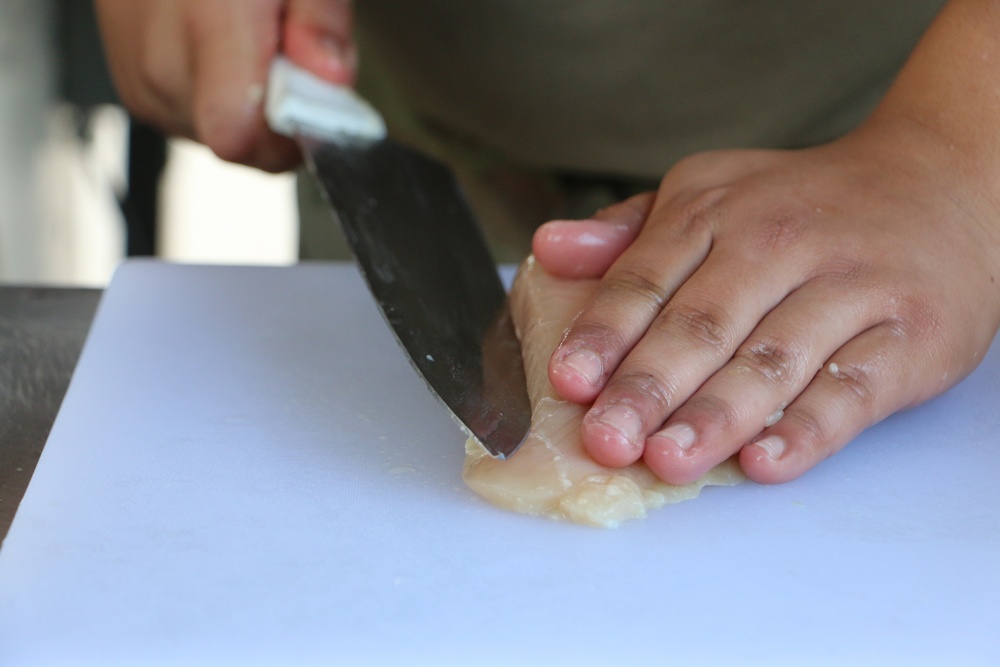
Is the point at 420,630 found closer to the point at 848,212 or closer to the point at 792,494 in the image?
the point at 792,494

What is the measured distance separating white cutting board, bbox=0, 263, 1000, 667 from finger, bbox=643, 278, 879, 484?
0.06 metres

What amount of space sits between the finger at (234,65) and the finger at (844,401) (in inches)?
40.7

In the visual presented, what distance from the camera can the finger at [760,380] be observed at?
1.04 meters

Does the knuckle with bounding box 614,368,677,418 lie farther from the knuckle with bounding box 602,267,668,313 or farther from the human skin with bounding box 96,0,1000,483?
the knuckle with bounding box 602,267,668,313

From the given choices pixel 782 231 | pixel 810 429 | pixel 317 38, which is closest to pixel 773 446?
pixel 810 429

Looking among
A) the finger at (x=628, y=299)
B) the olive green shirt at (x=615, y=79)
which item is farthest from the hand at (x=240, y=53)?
the finger at (x=628, y=299)

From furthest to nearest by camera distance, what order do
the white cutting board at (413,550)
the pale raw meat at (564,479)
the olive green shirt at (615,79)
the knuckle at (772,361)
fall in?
the olive green shirt at (615,79) < the knuckle at (772,361) < the pale raw meat at (564,479) < the white cutting board at (413,550)

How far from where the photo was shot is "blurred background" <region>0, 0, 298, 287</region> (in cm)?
303

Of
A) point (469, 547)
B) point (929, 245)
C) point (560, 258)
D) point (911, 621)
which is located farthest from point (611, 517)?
point (929, 245)

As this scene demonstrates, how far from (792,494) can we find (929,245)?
1.23 ft

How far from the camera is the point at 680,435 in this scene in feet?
3.41

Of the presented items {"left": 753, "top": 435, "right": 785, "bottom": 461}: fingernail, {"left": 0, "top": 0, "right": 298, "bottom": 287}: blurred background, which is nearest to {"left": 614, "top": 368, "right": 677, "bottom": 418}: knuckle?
{"left": 753, "top": 435, "right": 785, "bottom": 461}: fingernail

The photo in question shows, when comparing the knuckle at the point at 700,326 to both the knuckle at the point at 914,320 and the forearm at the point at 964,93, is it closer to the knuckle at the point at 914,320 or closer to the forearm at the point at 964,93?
the knuckle at the point at 914,320

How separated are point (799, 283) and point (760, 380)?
0.51 ft
